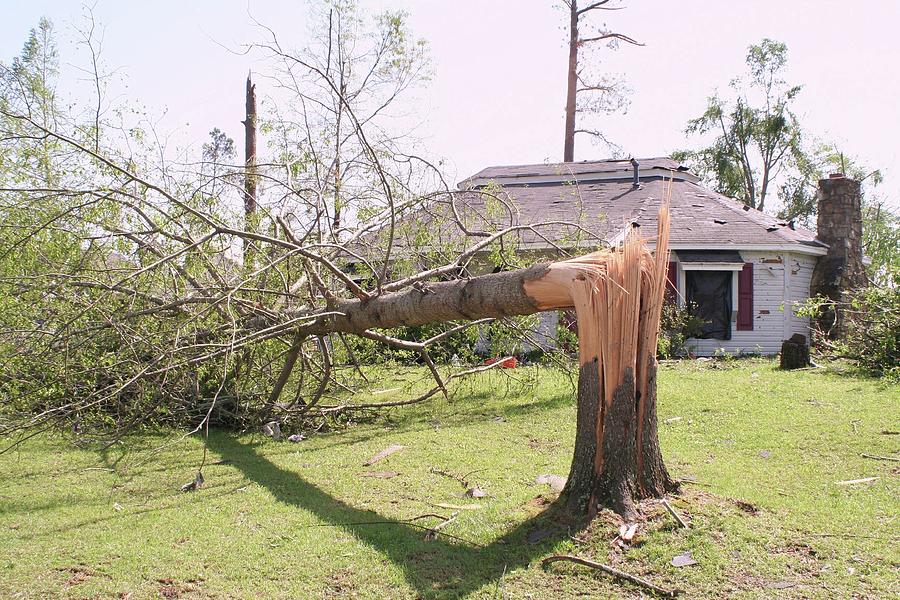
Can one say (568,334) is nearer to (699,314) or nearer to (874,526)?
(874,526)

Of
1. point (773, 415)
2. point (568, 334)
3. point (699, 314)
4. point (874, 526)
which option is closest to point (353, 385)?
point (568, 334)

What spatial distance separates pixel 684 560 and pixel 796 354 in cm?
897

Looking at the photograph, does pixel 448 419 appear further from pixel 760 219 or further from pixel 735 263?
pixel 760 219

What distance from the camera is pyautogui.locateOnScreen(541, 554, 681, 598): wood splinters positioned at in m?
3.49

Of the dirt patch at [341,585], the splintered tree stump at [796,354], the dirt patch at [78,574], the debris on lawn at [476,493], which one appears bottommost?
the dirt patch at [78,574]

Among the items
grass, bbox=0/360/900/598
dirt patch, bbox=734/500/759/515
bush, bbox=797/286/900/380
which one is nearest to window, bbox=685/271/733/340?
bush, bbox=797/286/900/380

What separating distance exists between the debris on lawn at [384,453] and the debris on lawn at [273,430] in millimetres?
1357

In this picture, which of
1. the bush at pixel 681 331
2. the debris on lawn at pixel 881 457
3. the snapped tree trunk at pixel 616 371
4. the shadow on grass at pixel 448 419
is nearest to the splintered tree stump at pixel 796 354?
the bush at pixel 681 331

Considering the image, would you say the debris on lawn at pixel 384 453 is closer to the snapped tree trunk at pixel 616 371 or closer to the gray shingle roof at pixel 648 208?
the snapped tree trunk at pixel 616 371

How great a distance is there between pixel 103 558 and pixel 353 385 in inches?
214

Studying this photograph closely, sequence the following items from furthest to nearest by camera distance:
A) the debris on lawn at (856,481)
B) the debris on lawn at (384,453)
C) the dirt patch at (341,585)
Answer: the debris on lawn at (384,453) < the debris on lawn at (856,481) < the dirt patch at (341,585)

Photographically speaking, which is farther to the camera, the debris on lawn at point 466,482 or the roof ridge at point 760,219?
the roof ridge at point 760,219

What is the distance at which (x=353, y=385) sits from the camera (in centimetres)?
956

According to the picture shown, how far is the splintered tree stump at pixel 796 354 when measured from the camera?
11641 mm
